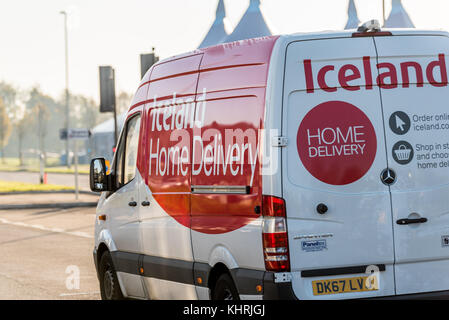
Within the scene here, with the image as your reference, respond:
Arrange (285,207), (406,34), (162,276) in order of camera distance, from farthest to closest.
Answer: (162,276) < (406,34) < (285,207)

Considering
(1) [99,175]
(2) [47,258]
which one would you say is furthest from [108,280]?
(2) [47,258]

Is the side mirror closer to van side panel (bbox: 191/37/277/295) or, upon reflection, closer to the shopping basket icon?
van side panel (bbox: 191/37/277/295)

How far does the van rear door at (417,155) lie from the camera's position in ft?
22.5

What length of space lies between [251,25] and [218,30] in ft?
6.07

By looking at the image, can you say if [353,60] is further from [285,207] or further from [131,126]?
[131,126]

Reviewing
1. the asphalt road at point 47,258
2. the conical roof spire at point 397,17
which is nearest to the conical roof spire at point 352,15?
the conical roof spire at point 397,17

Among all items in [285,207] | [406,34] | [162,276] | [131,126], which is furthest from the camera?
[131,126]

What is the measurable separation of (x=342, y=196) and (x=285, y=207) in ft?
1.44

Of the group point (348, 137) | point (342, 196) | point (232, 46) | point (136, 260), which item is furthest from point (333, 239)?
point (136, 260)

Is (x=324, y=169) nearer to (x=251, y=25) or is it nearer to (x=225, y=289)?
(x=225, y=289)

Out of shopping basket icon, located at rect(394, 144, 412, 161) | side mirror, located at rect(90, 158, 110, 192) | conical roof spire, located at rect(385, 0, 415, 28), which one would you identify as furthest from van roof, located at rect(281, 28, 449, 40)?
conical roof spire, located at rect(385, 0, 415, 28)

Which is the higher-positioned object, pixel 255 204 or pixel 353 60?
pixel 353 60

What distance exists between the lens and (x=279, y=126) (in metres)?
6.68

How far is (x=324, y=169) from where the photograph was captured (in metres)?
6.72
